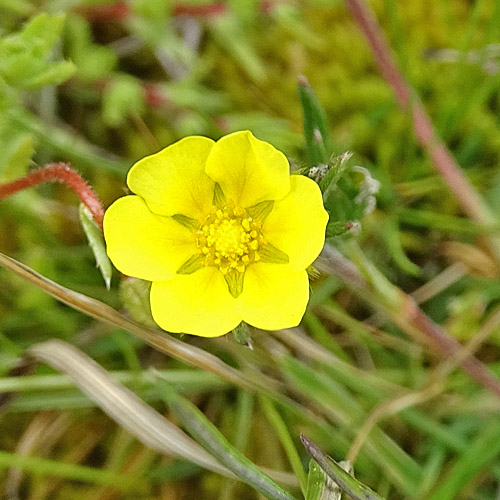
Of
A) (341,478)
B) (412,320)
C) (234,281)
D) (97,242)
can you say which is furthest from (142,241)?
(412,320)

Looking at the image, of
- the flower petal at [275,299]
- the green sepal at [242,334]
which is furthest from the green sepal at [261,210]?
the green sepal at [242,334]

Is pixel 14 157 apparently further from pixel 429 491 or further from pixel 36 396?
pixel 429 491

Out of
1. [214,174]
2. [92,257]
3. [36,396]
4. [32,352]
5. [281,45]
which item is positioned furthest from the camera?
[281,45]

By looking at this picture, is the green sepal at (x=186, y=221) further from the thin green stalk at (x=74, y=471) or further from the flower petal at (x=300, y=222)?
the thin green stalk at (x=74, y=471)

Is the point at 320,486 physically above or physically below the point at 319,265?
below

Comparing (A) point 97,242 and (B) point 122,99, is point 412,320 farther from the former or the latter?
(B) point 122,99

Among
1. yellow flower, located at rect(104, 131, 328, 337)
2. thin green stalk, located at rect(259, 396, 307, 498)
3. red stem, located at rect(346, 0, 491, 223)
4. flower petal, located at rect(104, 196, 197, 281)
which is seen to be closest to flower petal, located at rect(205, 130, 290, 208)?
yellow flower, located at rect(104, 131, 328, 337)

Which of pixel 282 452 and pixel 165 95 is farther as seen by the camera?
pixel 165 95

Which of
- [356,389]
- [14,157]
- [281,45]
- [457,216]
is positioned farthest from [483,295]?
[14,157]
